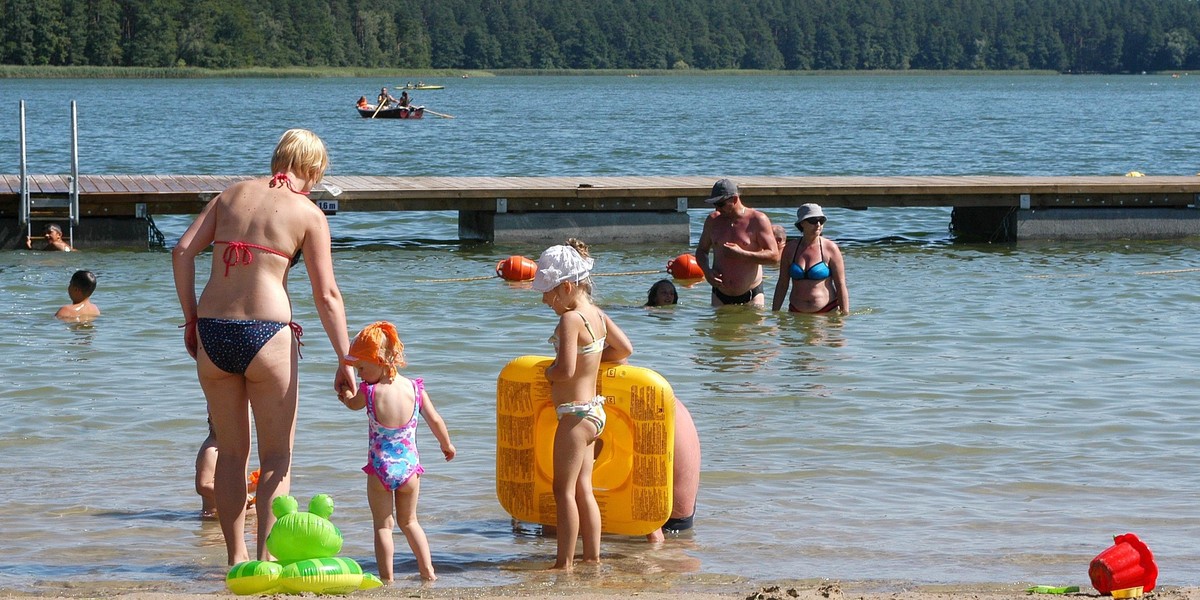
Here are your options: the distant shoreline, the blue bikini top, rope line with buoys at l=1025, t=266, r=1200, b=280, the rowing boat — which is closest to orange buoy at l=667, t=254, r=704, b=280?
the blue bikini top

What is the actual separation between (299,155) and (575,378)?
50.8 inches

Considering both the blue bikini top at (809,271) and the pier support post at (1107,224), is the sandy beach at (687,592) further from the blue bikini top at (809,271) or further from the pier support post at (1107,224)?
the pier support post at (1107,224)

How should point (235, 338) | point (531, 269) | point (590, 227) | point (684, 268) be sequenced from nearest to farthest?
point (235, 338) < point (684, 268) < point (531, 269) < point (590, 227)

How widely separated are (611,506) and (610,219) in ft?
37.8

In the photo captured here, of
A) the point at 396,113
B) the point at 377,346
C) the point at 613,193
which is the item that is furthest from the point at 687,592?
the point at 396,113

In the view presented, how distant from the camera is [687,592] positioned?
523cm

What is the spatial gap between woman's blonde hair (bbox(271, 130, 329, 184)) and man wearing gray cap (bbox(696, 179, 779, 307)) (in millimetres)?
6714

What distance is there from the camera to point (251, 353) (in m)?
4.79

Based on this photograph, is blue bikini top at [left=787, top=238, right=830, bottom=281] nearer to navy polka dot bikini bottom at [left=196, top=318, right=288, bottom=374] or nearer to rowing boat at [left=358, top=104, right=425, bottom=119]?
navy polka dot bikini bottom at [left=196, top=318, right=288, bottom=374]

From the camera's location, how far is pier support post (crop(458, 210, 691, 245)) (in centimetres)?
1711

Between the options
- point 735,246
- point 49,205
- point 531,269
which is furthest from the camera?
point 49,205

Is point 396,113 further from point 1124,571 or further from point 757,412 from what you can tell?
point 1124,571

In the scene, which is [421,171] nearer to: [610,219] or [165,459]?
[610,219]

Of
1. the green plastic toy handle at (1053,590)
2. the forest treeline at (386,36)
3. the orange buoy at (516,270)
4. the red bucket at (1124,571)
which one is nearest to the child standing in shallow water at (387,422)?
the green plastic toy handle at (1053,590)
